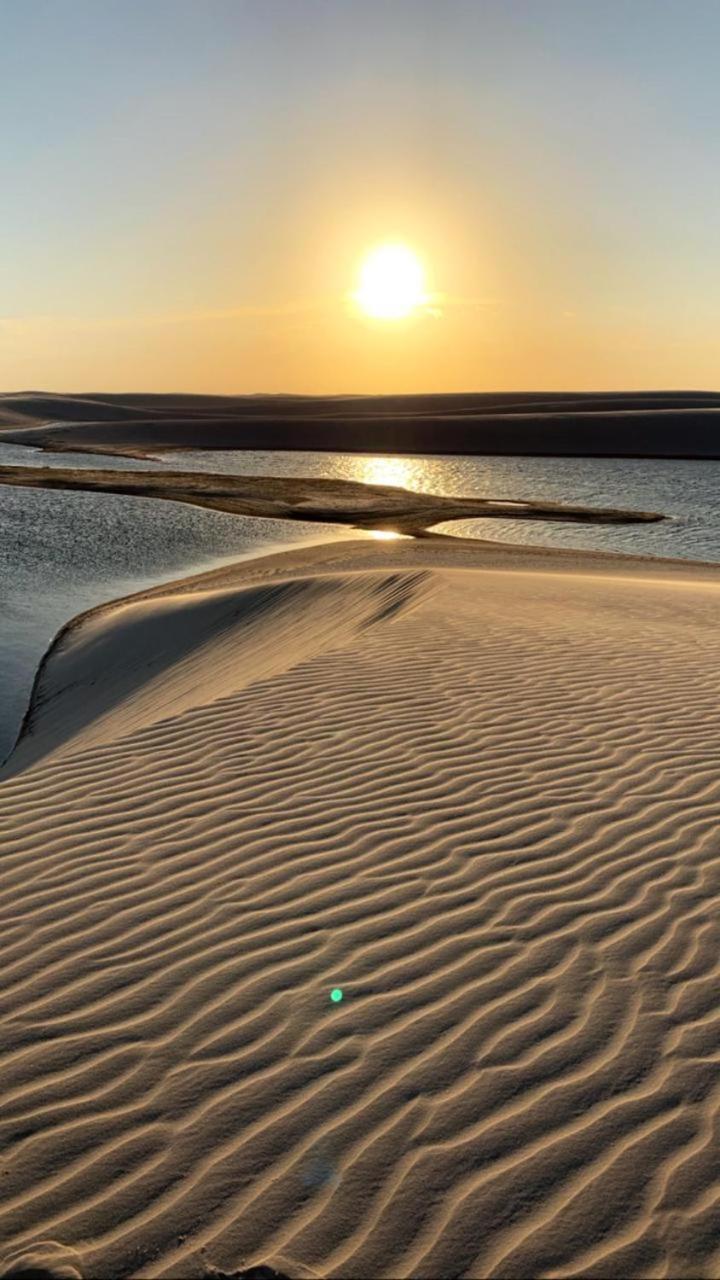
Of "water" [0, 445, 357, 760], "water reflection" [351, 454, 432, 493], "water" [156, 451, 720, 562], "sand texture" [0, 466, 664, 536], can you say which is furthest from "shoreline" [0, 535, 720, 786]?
"water reflection" [351, 454, 432, 493]

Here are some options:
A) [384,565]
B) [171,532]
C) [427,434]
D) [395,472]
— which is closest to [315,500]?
[171,532]

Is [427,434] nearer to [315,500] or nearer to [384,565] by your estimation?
[315,500]

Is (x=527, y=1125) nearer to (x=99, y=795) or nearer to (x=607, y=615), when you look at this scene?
(x=99, y=795)

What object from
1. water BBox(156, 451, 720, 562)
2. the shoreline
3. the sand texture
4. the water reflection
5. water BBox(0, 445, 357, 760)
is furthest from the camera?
the water reflection

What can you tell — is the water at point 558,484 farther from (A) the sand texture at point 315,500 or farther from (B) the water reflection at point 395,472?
(A) the sand texture at point 315,500

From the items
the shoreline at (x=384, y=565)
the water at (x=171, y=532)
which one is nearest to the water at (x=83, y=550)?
the water at (x=171, y=532)

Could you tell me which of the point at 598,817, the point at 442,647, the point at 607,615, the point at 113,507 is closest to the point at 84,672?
the point at 442,647

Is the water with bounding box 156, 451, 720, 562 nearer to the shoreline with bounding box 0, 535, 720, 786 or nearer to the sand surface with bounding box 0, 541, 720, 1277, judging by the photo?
the shoreline with bounding box 0, 535, 720, 786
